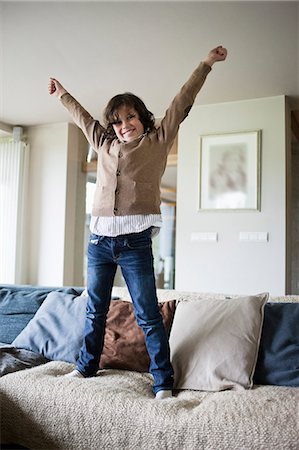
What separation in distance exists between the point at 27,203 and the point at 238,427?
4.16m

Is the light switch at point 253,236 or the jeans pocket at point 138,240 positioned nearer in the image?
the jeans pocket at point 138,240

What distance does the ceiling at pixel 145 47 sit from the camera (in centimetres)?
262

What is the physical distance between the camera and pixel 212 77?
133 inches

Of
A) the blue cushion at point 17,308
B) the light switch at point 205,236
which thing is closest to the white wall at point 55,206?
the light switch at point 205,236

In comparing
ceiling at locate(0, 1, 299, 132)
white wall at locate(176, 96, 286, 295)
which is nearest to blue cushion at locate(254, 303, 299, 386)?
ceiling at locate(0, 1, 299, 132)

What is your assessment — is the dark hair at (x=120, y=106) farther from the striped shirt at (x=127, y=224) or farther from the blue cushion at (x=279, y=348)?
the blue cushion at (x=279, y=348)

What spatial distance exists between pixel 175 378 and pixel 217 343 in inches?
7.1

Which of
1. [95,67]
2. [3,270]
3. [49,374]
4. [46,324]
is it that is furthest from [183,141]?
[49,374]

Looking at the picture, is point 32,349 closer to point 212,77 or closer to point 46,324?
point 46,324

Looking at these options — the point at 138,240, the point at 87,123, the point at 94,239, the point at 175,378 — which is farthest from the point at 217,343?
the point at 87,123

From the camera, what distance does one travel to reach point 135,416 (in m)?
1.14

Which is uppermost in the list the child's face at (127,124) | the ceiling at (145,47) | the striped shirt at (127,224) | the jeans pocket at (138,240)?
the ceiling at (145,47)

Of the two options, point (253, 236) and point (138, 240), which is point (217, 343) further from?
point (253, 236)

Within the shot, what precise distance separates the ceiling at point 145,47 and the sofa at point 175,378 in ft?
5.72
